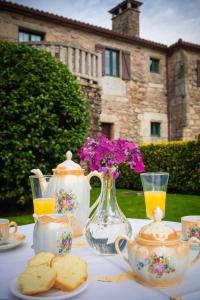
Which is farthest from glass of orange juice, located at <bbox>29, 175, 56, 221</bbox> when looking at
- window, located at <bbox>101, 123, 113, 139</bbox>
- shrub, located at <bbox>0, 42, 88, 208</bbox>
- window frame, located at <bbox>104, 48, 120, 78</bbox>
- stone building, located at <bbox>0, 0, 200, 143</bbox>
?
window frame, located at <bbox>104, 48, 120, 78</bbox>

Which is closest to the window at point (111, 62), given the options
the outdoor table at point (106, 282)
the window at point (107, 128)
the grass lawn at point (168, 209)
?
the window at point (107, 128)

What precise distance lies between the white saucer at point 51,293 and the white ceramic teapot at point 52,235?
209 mm

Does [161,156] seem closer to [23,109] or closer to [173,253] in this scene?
[23,109]

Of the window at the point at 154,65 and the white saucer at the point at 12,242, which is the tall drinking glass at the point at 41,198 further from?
the window at the point at 154,65

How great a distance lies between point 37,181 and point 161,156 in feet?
23.4

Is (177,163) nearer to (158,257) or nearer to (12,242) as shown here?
(12,242)

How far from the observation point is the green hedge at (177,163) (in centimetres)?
731

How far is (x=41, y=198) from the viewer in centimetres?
143

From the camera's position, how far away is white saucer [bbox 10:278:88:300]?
0.77m

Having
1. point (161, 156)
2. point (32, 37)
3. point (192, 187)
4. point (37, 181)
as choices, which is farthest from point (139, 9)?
point (37, 181)

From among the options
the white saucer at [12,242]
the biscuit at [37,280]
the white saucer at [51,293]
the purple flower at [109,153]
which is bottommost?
the white saucer at [12,242]

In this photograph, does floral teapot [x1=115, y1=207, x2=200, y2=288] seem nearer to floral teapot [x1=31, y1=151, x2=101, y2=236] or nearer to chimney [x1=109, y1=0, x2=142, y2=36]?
floral teapot [x1=31, y1=151, x2=101, y2=236]

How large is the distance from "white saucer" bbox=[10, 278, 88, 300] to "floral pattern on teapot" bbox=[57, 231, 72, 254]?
0.73 ft

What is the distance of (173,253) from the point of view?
870 mm
